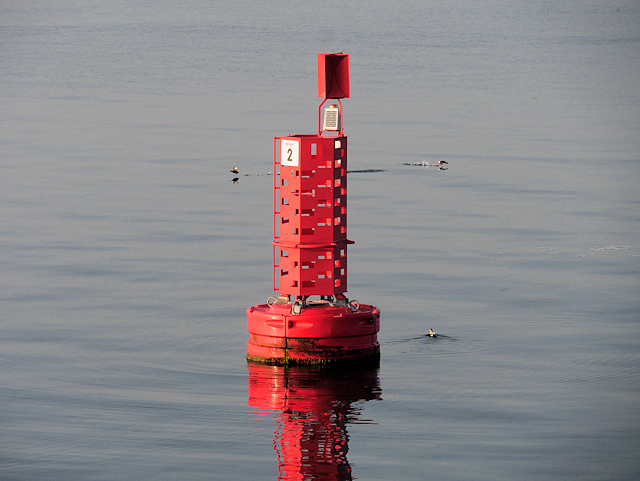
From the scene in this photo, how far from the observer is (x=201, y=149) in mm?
61094

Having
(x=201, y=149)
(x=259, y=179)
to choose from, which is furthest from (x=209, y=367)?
(x=201, y=149)

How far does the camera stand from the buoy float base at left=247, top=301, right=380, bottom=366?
2586 cm

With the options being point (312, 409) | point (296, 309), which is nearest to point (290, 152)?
point (296, 309)

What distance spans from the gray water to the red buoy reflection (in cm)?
7

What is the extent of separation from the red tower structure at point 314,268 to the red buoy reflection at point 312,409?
0.44 m

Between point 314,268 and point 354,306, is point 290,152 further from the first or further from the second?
point 354,306

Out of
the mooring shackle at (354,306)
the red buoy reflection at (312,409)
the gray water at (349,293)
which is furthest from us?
the mooring shackle at (354,306)

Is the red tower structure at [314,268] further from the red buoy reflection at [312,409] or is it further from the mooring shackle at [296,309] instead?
the red buoy reflection at [312,409]

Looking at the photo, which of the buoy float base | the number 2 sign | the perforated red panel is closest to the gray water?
the buoy float base

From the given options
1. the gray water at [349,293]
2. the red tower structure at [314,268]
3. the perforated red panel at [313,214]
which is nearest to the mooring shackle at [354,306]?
the red tower structure at [314,268]

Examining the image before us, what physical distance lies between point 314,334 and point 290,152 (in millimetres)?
3488

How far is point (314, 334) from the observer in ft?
84.9

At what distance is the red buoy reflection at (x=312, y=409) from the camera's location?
20.5 metres

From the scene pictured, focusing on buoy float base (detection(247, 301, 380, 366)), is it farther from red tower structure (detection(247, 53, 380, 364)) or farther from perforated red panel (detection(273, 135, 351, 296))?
perforated red panel (detection(273, 135, 351, 296))
